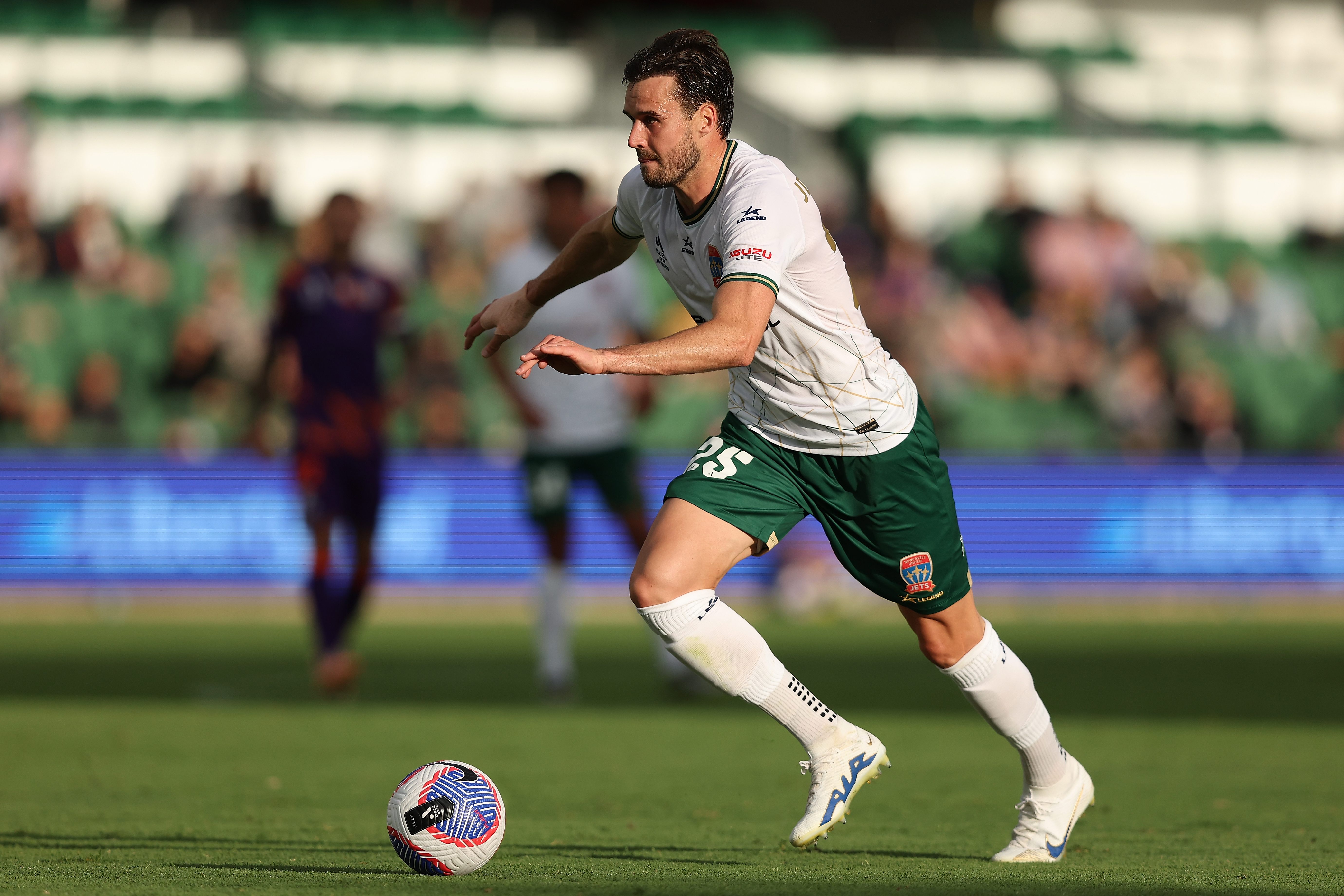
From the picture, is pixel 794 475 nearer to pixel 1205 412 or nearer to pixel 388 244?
pixel 1205 412

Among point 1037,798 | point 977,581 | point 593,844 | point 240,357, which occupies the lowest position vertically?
point 977,581

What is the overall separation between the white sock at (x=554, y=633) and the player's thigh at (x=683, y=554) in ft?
16.2

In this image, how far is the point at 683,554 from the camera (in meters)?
5.08

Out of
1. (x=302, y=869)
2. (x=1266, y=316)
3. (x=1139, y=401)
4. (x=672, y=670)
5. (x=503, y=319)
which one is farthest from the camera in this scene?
(x=1266, y=316)

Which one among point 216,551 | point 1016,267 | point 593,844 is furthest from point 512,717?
point 1016,267

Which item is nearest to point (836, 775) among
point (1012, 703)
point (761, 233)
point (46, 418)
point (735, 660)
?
point (735, 660)

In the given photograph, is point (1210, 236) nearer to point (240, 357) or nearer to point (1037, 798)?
point (240, 357)

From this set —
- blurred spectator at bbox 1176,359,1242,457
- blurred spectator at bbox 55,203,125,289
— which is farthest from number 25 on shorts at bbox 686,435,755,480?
blurred spectator at bbox 55,203,125,289

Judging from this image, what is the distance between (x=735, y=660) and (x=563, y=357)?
3.94 ft

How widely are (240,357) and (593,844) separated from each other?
11.7 m

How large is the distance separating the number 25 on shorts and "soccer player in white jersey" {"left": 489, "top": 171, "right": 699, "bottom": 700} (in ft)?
15.6

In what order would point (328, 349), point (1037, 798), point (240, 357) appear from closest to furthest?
point (1037, 798) → point (328, 349) → point (240, 357)

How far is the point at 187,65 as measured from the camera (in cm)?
2239

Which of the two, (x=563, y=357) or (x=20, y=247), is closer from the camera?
(x=563, y=357)
